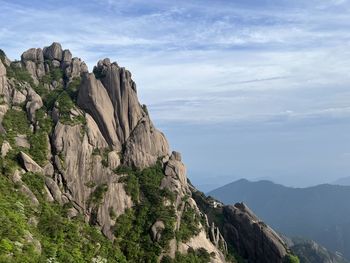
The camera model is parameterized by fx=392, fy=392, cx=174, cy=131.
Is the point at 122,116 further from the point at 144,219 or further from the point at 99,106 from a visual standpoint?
the point at 144,219

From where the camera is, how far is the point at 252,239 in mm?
105125

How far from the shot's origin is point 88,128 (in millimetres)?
93438

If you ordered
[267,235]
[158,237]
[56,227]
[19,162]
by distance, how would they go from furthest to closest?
[267,235] < [158,237] < [19,162] < [56,227]

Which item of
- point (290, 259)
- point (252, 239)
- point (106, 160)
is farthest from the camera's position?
point (252, 239)

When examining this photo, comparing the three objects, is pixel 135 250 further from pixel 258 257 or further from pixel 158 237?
pixel 258 257

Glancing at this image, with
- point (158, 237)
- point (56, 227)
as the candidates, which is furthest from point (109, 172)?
point (56, 227)

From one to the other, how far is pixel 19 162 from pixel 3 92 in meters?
23.1

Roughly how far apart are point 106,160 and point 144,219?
16.7 meters

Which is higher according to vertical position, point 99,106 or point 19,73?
point 19,73

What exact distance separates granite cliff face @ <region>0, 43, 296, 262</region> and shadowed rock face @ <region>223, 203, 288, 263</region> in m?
0.26

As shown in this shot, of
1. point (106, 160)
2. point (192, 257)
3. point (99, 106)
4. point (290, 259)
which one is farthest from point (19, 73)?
point (290, 259)

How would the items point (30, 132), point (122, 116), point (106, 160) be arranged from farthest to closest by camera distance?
1. point (122, 116)
2. point (106, 160)
3. point (30, 132)

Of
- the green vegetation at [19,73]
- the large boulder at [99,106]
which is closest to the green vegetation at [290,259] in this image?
the large boulder at [99,106]

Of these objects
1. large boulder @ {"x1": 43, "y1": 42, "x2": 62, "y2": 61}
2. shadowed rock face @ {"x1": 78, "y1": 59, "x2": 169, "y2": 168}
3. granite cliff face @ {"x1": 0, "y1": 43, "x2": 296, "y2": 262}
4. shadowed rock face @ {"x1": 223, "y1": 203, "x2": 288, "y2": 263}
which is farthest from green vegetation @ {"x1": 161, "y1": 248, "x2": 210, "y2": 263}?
large boulder @ {"x1": 43, "y1": 42, "x2": 62, "y2": 61}
